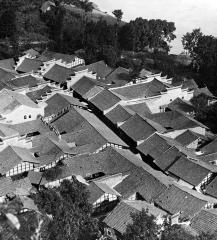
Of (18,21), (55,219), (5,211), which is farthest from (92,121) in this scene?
(18,21)

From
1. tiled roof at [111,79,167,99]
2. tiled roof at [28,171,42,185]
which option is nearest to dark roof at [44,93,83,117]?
tiled roof at [111,79,167,99]

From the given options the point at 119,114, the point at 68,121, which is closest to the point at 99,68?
the point at 119,114

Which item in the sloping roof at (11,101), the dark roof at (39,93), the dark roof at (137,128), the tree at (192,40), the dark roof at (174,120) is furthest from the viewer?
the tree at (192,40)

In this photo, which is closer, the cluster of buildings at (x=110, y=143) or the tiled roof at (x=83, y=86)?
the cluster of buildings at (x=110, y=143)

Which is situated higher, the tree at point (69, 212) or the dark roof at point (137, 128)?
the tree at point (69, 212)

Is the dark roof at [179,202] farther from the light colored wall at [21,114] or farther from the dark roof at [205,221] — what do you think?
the light colored wall at [21,114]

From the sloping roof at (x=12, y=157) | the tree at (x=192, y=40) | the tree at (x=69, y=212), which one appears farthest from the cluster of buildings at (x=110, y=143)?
the tree at (x=192, y=40)

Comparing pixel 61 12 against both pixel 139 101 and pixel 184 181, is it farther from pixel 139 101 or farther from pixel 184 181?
pixel 184 181
